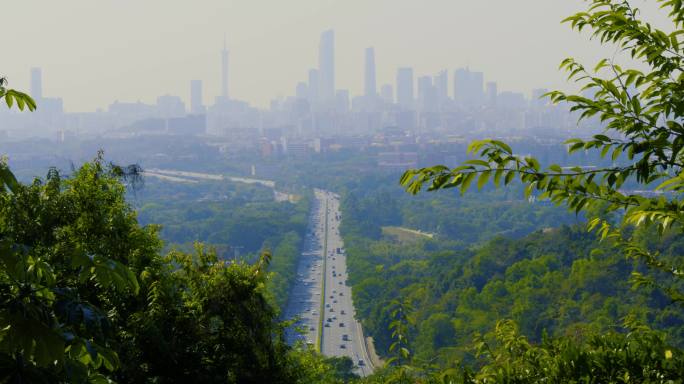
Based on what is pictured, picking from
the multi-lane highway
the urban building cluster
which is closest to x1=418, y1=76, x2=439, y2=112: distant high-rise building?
the urban building cluster

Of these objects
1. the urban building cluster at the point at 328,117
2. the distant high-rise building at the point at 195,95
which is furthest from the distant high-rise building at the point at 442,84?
the distant high-rise building at the point at 195,95

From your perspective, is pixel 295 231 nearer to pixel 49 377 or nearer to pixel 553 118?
pixel 49 377

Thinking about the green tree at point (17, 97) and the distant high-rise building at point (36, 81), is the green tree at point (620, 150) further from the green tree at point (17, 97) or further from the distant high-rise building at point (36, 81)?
the distant high-rise building at point (36, 81)

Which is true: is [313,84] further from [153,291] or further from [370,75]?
[153,291]

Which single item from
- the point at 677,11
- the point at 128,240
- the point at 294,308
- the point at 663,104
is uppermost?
the point at 677,11

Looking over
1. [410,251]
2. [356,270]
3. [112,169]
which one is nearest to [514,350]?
[112,169]

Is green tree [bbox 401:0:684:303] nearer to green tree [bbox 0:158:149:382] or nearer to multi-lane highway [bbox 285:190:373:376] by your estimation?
green tree [bbox 0:158:149:382]

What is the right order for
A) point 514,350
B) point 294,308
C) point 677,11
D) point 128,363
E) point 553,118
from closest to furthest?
point 677,11
point 514,350
point 128,363
point 294,308
point 553,118
